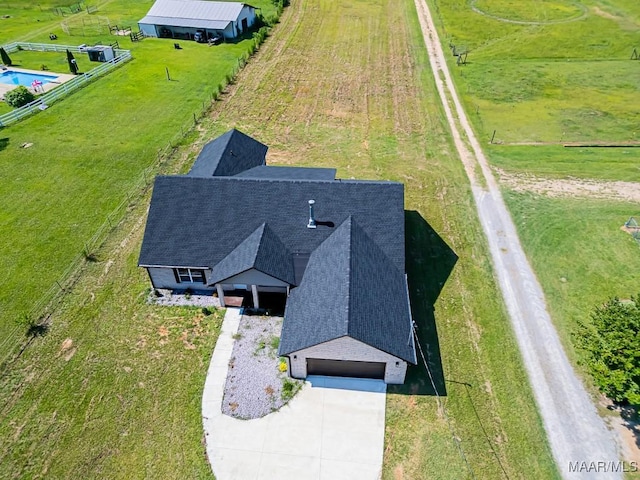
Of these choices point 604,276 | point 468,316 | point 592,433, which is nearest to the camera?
point 592,433

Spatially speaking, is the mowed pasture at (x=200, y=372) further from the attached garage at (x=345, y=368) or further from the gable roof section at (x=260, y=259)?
the gable roof section at (x=260, y=259)

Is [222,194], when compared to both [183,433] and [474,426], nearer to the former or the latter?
[183,433]

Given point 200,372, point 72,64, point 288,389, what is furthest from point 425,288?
point 72,64

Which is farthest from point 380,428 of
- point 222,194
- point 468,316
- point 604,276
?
point 604,276

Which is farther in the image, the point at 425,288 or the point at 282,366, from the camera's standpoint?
the point at 425,288

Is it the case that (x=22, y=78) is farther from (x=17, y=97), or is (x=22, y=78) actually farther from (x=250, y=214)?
(x=250, y=214)

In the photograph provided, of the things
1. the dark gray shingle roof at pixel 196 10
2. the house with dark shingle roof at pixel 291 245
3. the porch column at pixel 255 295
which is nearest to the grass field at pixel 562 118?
the house with dark shingle roof at pixel 291 245
